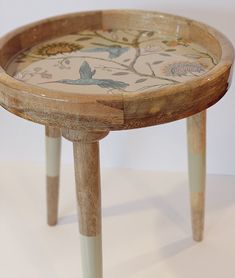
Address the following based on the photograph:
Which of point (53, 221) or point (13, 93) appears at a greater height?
point (13, 93)

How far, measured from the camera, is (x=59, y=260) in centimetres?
90

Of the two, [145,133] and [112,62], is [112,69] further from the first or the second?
[145,133]

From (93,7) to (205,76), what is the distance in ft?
1.50

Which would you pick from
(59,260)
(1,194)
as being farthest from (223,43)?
(1,194)

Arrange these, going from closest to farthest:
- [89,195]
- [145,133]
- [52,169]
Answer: [89,195] < [52,169] < [145,133]

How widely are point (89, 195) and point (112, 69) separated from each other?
0.58 ft

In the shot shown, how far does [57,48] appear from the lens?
0.81 metres

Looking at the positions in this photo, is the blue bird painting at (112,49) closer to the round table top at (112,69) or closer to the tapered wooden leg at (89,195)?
the round table top at (112,69)

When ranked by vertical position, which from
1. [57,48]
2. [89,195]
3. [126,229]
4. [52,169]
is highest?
[57,48]

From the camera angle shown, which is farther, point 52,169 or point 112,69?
point 52,169

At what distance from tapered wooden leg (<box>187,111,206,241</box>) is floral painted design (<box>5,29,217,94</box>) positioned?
0.40ft

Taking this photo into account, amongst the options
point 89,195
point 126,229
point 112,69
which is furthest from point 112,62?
point 126,229

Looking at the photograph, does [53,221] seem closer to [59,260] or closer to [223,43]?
[59,260]

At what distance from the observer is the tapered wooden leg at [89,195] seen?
0.64m
